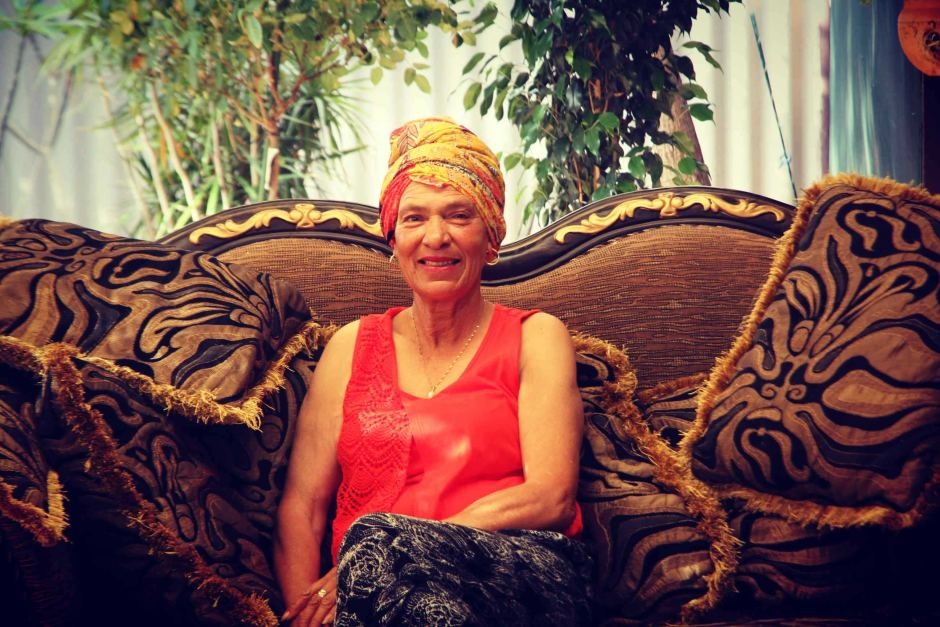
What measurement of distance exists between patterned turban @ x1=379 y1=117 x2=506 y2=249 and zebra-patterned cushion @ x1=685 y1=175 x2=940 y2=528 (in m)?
0.53

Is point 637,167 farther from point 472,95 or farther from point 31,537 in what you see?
point 31,537

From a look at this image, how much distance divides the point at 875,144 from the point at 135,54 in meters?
2.49

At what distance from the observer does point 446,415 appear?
1584mm

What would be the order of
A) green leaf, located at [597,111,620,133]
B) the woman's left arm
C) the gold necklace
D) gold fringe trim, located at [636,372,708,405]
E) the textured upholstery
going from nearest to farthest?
the woman's left arm
the gold necklace
gold fringe trim, located at [636,372,708,405]
the textured upholstery
green leaf, located at [597,111,620,133]

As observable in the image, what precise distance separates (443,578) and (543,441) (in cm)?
40

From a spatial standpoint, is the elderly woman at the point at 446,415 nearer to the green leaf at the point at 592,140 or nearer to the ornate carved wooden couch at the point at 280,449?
the ornate carved wooden couch at the point at 280,449

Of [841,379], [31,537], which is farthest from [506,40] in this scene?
[31,537]

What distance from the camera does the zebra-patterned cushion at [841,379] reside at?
135 centimetres

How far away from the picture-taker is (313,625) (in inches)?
57.7

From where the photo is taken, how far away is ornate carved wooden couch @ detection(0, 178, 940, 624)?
1340 mm

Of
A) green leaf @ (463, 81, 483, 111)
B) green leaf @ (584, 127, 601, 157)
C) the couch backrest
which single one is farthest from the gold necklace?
green leaf @ (463, 81, 483, 111)

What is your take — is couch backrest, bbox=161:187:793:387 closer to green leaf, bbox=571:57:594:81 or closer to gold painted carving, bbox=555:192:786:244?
gold painted carving, bbox=555:192:786:244

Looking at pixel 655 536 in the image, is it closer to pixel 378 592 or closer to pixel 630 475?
pixel 630 475

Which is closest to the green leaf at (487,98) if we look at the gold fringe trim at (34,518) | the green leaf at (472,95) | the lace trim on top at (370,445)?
the green leaf at (472,95)
